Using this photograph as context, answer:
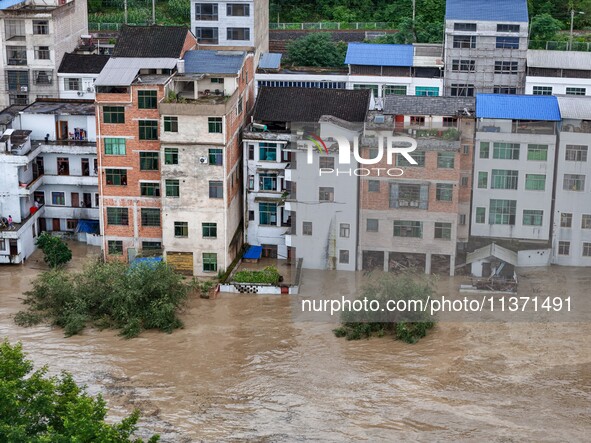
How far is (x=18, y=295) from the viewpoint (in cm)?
3303

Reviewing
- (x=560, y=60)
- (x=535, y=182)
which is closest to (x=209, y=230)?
(x=535, y=182)

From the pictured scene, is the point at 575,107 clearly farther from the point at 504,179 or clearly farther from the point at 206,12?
the point at 206,12

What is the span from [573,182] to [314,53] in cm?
1747

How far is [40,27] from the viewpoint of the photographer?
42.7 meters

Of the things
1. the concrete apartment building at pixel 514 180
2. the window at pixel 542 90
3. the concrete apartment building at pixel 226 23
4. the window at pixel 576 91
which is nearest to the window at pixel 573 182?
the concrete apartment building at pixel 514 180

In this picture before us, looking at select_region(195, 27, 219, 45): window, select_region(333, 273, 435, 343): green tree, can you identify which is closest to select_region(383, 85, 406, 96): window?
select_region(195, 27, 219, 45): window

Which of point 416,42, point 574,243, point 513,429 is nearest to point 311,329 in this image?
point 513,429

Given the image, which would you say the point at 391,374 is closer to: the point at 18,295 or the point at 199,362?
the point at 199,362

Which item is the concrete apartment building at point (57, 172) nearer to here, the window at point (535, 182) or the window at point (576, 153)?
the window at point (535, 182)

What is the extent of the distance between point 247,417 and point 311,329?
5239 millimetres

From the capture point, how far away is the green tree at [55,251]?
34.3 meters

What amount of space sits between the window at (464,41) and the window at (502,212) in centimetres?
1106

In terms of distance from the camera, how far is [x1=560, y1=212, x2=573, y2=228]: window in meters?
34.2

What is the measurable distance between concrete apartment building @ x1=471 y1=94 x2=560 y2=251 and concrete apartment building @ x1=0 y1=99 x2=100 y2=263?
12832mm
